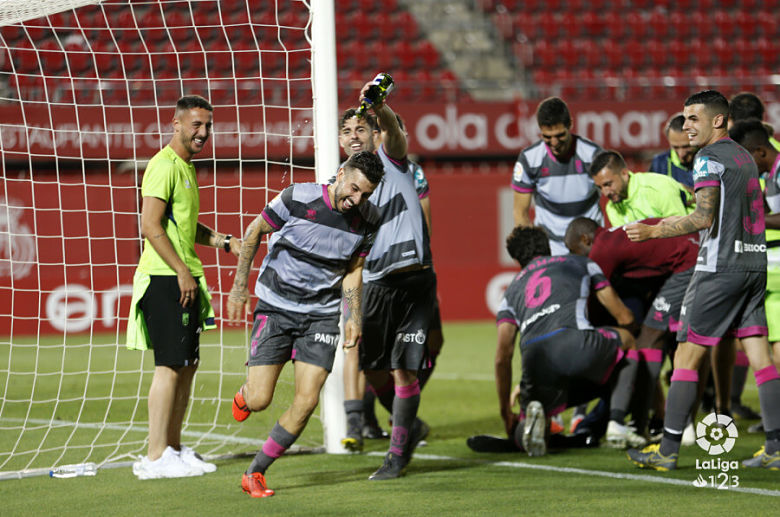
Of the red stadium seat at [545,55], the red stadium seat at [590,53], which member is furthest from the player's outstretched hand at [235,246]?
the red stadium seat at [590,53]

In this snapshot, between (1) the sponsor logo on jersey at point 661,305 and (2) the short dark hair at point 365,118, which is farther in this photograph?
(1) the sponsor logo on jersey at point 661,305

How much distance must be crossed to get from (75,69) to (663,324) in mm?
10335

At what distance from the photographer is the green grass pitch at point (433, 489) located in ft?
14.6

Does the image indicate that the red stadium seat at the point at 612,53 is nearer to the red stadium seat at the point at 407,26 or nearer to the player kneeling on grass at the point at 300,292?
the red stadium seat at the point at 407,26

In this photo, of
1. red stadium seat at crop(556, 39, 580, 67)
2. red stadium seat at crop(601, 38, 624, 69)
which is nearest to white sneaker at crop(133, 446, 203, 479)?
red stadium seat at crop(556, 39, 580, 67)

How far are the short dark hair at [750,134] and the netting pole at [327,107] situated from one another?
2.49 metres

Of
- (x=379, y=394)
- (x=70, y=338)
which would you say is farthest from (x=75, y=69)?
(x=379, y=394)

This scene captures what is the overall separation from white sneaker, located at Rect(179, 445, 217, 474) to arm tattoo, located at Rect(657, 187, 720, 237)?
2694 mm

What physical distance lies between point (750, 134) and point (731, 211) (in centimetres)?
122

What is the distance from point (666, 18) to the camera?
1798 centimetres

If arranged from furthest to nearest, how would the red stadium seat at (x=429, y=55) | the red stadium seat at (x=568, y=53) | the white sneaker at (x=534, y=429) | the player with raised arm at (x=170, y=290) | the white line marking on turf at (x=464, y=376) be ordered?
1. the red stadium seat at (x=568, y=53)
2. the red stadium seat at (x=429, y=55)
3. the white line marking on turf at (x=464, y=376)
4. the white sneaker at (x=534, y=429)
5. the player with raised arm at (x=170, y=290)

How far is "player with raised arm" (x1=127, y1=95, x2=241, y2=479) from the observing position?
521 cm

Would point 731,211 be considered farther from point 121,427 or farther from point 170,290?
point 121,427

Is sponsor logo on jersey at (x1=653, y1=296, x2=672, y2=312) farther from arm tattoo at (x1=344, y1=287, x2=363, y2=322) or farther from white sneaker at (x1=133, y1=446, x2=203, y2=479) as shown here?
white sneaker at (x1=133, y1=446, x2=203, y2=479)
